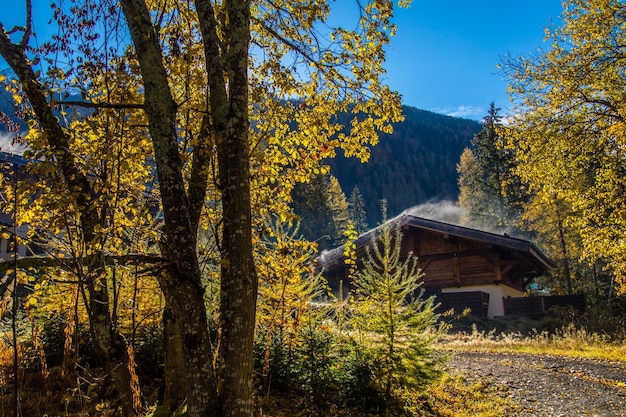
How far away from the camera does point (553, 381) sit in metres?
8.57

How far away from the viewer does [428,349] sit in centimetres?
644

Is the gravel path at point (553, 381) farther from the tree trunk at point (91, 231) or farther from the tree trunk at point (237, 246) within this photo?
the tree trunk at point (91, 231)

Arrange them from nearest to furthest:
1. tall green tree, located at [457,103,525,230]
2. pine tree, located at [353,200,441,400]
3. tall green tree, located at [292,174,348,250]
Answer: pine tree, located at [353,200,441,400] → tall green tree, located at [457,103,525,230] → tall green tree, located at [292,174,348,250]

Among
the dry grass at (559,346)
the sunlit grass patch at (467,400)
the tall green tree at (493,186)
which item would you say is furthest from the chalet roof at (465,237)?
the tall green tree at (493,186)

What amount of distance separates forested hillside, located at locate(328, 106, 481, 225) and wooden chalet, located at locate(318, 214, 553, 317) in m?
106

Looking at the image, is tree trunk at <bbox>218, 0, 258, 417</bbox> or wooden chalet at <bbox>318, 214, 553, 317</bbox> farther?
wooden chalet at <bbox>318, 214, 553, 317</bbox>

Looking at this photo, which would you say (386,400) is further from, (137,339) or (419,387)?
(137,339)

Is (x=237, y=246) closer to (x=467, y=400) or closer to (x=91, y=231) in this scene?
(x=91, y=231)

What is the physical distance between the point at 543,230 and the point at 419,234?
14.2 meters

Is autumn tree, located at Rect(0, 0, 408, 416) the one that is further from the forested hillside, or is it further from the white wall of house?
the forested hillside

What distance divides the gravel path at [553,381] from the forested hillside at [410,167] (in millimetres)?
117909

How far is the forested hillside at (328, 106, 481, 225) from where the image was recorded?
458 feet

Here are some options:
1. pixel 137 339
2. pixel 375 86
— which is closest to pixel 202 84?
pixel 375 86

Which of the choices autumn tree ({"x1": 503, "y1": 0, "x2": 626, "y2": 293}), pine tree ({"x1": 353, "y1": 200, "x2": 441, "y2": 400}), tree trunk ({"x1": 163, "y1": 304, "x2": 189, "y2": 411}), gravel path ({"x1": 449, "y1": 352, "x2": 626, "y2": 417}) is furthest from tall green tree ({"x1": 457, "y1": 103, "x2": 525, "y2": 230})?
tree trunk ({"x1": 163, "y1": 304, "x2": 189, "y2": 411})
